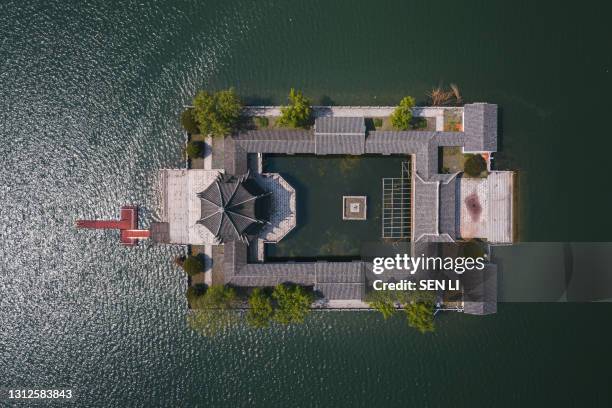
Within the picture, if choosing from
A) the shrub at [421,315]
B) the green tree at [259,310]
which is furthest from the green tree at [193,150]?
the shrub at [421,315]

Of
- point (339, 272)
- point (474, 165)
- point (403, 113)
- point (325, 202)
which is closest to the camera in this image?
point (403, 113)

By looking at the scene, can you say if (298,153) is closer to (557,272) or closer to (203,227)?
(203,227)

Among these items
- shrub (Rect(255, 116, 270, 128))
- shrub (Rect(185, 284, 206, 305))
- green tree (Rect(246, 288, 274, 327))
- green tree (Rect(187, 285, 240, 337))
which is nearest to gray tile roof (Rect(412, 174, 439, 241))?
shrub (Rect(255, 116, 270, 128))

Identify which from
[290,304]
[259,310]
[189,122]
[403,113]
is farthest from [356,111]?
[259,310]

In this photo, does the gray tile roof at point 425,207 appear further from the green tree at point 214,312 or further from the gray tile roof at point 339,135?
the green tree at point 214,312

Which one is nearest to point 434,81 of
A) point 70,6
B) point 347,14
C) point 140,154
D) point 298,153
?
point 347,14

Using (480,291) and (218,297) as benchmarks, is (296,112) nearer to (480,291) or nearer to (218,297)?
(218,297)

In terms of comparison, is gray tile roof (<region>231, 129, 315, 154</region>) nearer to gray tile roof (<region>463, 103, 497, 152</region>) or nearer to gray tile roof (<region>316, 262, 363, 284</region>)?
gray tile roof (<region>316, 262, 363, 284</region>)
